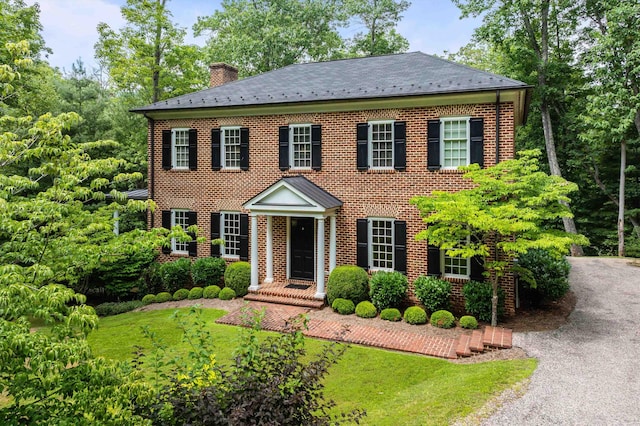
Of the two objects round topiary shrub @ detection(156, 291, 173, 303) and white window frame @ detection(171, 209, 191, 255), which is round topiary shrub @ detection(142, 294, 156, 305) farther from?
white window frame @ detection(171, 209, 191, 255)

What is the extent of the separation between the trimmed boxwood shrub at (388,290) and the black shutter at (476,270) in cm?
196

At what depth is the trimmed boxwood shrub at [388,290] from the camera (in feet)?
40.2

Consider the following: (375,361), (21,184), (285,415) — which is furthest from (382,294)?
(21,184)

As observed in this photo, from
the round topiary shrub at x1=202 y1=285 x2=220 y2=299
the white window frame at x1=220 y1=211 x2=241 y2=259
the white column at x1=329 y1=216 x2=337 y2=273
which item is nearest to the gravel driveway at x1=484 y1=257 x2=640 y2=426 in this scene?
the white column at x1=329 y1=216 x2=337 y2=273

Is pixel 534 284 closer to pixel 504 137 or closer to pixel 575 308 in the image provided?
pixel 575 308

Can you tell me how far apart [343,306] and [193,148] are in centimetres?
837

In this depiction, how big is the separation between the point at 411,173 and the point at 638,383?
7.52 meters

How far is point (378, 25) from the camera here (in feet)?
103

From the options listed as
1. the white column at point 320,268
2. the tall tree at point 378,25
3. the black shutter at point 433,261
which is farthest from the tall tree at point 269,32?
the black shutter at point 433,261

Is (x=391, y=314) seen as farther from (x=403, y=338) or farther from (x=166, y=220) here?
(x=166, y=220)

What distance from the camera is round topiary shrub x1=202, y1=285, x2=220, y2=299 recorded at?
14.3 metres

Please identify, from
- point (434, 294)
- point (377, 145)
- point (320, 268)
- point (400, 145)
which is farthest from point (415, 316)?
point (377, 145)

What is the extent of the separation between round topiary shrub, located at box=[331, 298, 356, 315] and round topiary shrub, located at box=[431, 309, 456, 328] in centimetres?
240

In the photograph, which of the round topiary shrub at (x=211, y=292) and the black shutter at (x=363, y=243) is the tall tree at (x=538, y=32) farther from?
the round topiary shrub at (x=211, y=292)
